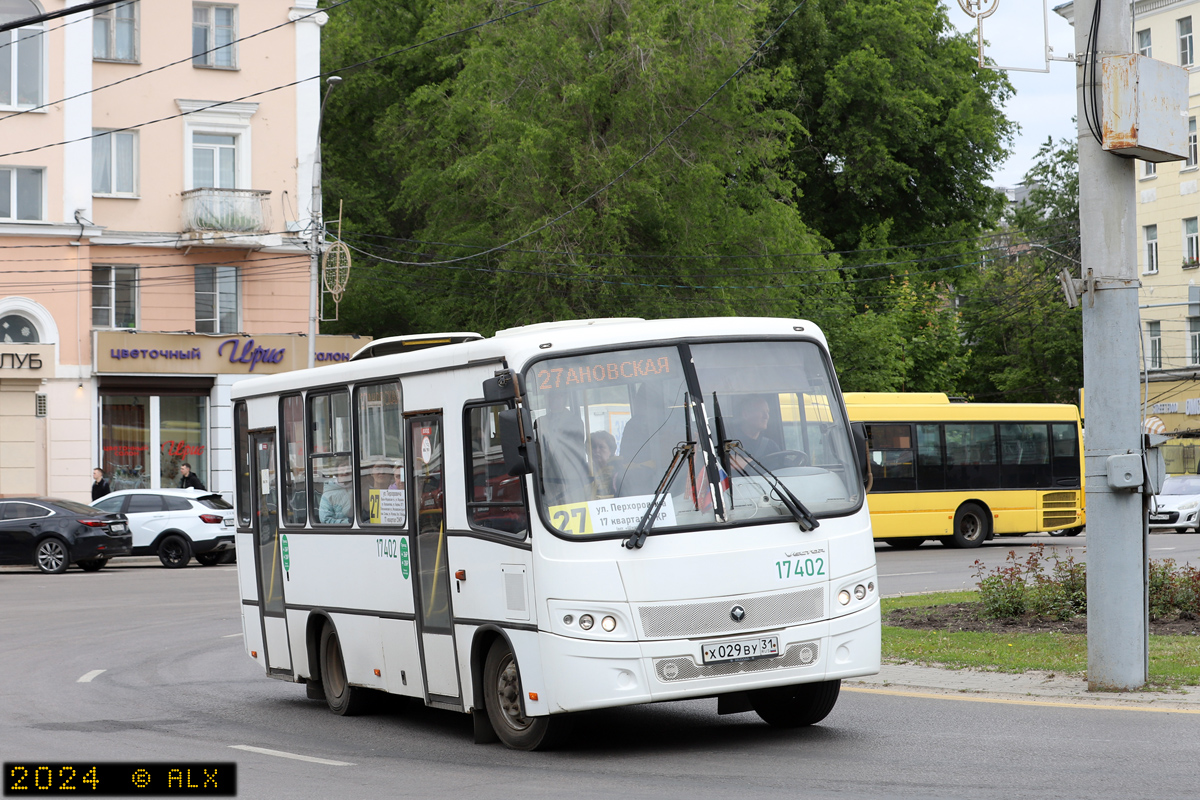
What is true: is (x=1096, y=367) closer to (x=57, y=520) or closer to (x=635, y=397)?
(x=635, y=397)

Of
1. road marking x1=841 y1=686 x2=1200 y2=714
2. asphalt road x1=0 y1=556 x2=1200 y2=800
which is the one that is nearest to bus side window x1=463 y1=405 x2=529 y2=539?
asphalt road x1=0 y1=556 x2=1200 y2=800

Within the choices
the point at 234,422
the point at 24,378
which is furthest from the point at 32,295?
the point at 234,422

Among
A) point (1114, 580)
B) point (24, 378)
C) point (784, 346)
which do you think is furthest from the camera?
point (24, 378)

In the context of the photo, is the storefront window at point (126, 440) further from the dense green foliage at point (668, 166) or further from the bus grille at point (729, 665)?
the bus grille at point (729, 665)

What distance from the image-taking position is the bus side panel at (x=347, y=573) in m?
11.4

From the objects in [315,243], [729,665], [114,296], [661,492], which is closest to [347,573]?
[661,492]

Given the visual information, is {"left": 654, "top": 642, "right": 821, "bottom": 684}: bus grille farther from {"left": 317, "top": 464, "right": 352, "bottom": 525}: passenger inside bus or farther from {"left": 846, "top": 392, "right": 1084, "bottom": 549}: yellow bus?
{"left": 846, "top": 392, "right": 1084, "bottom": 549}: yellow bus

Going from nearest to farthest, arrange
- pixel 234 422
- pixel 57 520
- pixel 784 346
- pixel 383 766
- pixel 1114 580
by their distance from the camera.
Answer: pixel 383 766 < pixel 784 346 < pixel 1114 580 < pixel 234 422 < pixel 57 520

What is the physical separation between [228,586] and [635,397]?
18.5 meters

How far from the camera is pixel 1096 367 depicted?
11938 mm

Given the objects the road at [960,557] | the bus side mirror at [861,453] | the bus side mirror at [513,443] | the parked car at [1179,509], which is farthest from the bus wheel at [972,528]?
the bus side mirror at [513,443]

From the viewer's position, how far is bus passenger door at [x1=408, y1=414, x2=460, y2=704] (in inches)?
422

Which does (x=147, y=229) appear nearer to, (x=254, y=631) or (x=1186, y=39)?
(x=254, y=631)

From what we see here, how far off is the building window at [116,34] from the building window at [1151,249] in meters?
39.7
